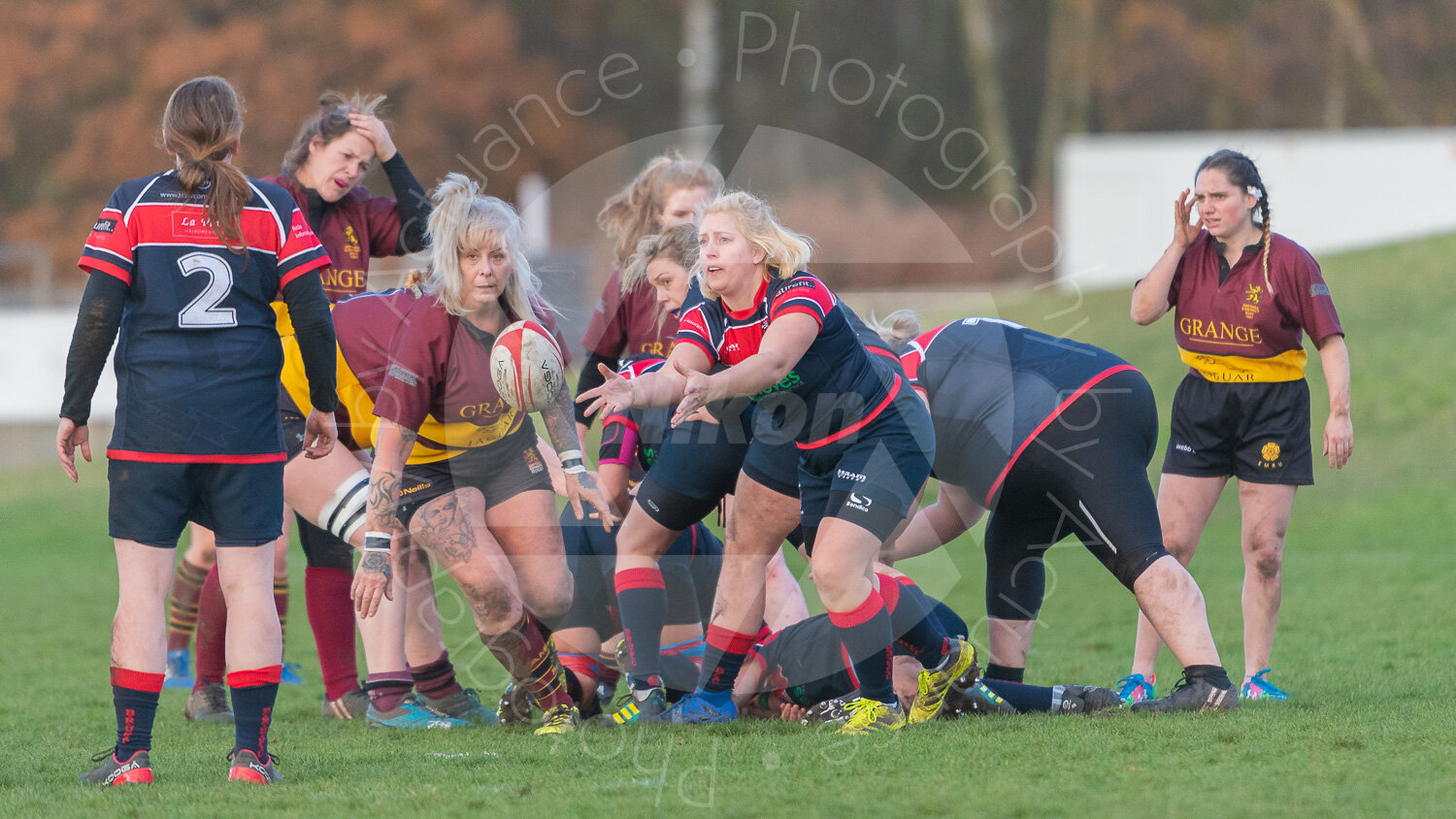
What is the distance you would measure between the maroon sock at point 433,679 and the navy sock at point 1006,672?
1.99 meters

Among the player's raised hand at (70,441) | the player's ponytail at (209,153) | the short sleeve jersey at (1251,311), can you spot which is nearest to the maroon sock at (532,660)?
the player's raised hand at (70,441)

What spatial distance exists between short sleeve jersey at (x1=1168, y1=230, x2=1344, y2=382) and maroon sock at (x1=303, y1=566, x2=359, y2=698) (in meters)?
3.34

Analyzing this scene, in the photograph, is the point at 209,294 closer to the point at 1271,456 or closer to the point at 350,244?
the point at 350,244

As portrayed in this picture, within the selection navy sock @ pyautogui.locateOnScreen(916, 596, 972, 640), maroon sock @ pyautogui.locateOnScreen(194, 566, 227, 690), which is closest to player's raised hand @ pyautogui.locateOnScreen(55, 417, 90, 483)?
maroon sock @ pyautogui.locateOnScreen(194, 566, 227, 690)

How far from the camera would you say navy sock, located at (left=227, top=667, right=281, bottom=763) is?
3.92m

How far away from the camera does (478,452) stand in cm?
490

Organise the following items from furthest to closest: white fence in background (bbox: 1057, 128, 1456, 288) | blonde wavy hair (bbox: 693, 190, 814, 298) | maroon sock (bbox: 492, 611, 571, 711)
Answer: white fence in background (bbox: 1057, 128, 1456, 288)
maroon sock (bbox: 492, 611, 571, 711)
blonde wavy hair (bbox: 693, 190, 814, 298)

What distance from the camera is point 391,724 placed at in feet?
16.6

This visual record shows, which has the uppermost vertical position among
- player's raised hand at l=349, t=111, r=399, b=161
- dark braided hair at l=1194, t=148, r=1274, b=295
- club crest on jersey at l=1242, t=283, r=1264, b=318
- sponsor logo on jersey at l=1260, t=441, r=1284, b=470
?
player's raised hand at l=349, t=111, r=399, b=161

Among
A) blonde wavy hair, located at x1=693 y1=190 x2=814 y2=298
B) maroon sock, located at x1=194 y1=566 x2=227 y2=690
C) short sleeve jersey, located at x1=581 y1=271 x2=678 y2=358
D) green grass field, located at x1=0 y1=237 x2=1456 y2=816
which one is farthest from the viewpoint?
short sleeve jersey, located at x1=581 y1=271 x2=678 y2=358

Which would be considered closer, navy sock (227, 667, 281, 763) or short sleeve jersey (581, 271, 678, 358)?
navy sock (227, 667, 281, 763)

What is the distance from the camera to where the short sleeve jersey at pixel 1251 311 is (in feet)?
16.1

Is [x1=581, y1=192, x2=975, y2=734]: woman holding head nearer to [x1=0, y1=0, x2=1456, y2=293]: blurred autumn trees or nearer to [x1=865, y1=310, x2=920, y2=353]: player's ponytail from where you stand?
[x1=865, y1=310, x2=920, y2=353]: player's ponytail

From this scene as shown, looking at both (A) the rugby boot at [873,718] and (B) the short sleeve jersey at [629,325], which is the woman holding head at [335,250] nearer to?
(B) the short sleeve jersey at [629,325]
